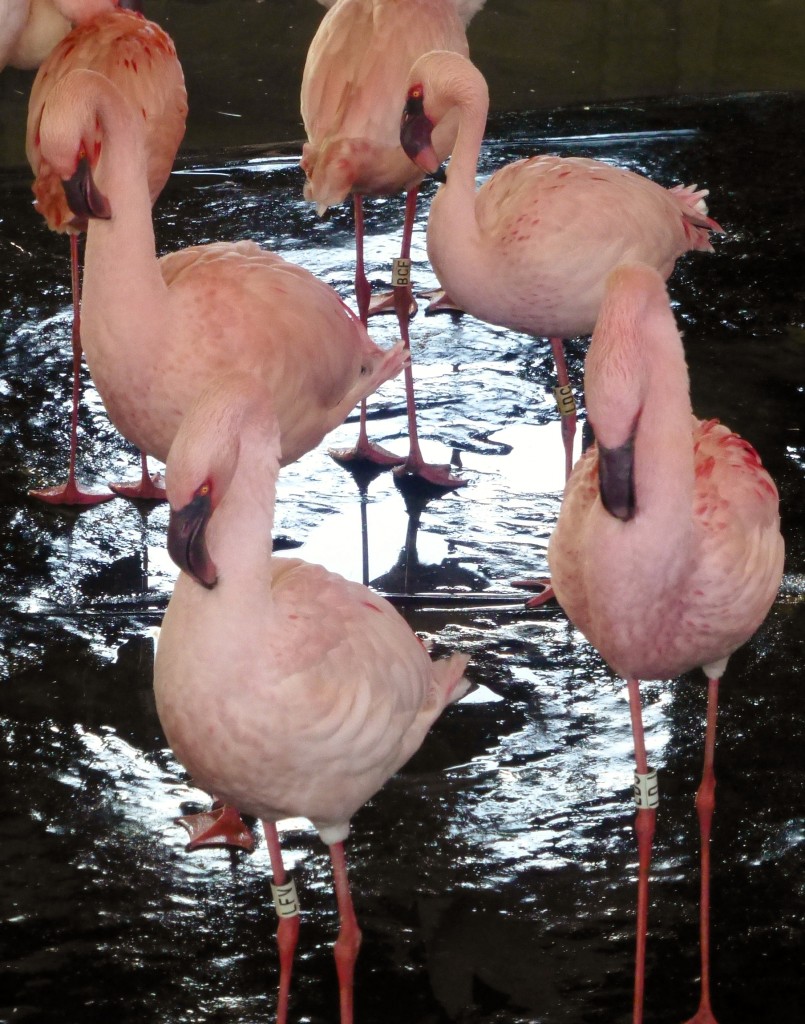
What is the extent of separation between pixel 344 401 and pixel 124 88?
1.67 metres

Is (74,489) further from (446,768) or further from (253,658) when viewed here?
(253,658)

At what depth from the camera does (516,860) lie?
11.7 feet

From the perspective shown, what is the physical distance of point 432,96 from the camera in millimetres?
4750

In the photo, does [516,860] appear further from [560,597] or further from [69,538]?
[69,538]

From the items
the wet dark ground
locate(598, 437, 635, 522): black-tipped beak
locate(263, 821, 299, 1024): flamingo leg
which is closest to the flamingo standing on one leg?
the wet dark ground

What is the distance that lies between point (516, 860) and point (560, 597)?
70cm

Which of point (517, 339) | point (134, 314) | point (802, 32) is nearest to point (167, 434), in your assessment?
point (134, 314)

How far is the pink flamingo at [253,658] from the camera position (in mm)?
2689

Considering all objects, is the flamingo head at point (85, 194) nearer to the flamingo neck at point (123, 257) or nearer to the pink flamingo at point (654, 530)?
the flamingo neck at point (123, 257)

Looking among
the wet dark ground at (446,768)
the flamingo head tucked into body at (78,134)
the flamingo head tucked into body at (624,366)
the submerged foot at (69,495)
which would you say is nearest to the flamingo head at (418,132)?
the wet dark ground at (446,768)

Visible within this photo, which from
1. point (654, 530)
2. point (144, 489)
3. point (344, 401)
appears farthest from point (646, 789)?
point (144, 489)

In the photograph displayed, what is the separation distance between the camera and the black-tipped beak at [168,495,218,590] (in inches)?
104

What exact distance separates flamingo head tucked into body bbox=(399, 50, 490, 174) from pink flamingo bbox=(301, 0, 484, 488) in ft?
0.95

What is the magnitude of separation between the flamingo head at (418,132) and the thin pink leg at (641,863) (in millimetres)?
2268
